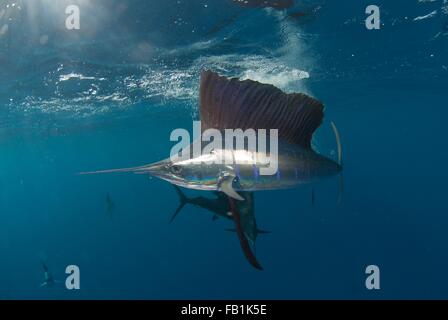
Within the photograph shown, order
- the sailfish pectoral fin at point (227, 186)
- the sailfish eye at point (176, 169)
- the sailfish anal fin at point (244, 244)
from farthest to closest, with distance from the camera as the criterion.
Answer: the sailfish eye at point (176, 169) → the sailfish pectoral fin at point (227, 186) → the sailfish anal fin at point (244, 244)

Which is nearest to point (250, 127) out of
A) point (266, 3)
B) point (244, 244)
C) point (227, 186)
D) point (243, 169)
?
point (243, 169)

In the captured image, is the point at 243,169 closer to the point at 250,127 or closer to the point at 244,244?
the point at 250,127

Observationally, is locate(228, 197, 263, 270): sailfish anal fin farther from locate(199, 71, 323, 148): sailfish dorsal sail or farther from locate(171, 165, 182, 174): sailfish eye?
locate(199, 71, 323, 148): sailfish dorsal sail

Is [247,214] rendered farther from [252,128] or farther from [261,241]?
[261,241]

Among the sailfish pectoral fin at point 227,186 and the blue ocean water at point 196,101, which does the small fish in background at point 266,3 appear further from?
the sailfish pectoral fin at point 227,186

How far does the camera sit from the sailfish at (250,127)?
2.50m

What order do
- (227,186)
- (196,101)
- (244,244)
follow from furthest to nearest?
(196,101)
(227,186)
(244,244)

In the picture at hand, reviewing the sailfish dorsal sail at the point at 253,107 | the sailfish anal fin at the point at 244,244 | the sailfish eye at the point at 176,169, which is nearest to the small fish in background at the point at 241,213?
the sailfish anal fin at the point at 244,244

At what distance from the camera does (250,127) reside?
2.64 meters

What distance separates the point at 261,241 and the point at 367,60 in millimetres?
16072

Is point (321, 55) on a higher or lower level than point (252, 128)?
higher

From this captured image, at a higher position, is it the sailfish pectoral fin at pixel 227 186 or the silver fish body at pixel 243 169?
the silver fish body at pixel 243 169

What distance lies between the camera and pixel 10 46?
1033cm
